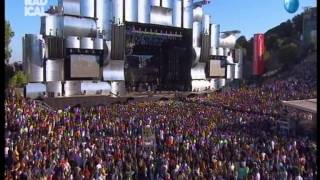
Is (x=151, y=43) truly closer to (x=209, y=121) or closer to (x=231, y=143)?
(x=209, y=121)

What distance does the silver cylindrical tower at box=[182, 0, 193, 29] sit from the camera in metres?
46.8

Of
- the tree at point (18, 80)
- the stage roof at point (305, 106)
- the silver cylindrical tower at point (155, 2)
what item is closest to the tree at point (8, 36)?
the tree at point (18, 80)

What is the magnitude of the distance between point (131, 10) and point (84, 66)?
7190 millimetres

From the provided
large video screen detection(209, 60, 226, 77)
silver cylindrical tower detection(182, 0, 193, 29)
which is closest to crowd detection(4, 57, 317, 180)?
silver cylindrical tower detection(182, 0, 193, 29)

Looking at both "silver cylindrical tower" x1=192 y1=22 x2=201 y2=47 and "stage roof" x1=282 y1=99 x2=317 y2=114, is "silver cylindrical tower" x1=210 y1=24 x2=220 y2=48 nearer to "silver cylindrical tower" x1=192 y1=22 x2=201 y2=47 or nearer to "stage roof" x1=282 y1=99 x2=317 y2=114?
"silver cylindrical tower" x1=192 y1=22 x2=201 y2=47

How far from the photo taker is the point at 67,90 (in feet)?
124

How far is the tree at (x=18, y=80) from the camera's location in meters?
37.7

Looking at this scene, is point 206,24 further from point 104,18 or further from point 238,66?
point 104,18

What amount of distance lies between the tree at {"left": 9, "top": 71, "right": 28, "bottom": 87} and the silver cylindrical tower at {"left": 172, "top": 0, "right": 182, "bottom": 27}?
48.3ft

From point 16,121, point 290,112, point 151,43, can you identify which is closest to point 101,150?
point 16,121

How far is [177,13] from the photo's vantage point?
4631cm

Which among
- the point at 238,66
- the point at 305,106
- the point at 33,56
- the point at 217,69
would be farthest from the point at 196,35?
the point at 305,106

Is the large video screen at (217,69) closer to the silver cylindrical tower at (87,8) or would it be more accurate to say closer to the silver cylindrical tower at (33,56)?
the silver cylindrical tower at (87,8)

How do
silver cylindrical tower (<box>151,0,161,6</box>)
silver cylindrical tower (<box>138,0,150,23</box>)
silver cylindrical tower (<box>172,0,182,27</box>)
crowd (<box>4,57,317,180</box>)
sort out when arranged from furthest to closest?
silver cylindrical tower (<box>172,0,182,27</box>), silver cylindrical tower (<box>151,0,161,6</box>), silver cylindrical tower (<box>138,0,150,23</box>), crowd (<box>4,57,317,180</box>)
